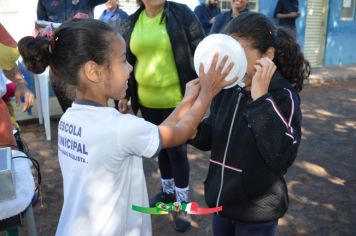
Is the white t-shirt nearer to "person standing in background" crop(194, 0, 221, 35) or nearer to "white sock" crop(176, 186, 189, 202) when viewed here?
"white sock" crop(176, 186, 189, 202)

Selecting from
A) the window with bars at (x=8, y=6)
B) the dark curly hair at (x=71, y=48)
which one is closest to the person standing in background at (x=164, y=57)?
the dark curly hair at (x=71, y=48)

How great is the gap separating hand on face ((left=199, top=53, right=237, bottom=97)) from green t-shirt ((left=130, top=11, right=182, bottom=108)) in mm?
1299

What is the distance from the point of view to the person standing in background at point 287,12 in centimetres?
827

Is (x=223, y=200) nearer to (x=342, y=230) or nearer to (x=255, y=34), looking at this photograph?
(x=255, y=34)

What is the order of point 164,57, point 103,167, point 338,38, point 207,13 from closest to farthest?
point 103,167, point 164,57, point 207,13, point 338,38

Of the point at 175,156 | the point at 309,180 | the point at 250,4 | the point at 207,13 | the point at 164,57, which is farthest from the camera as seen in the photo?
the point at 250,4

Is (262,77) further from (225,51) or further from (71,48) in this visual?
(71,48)

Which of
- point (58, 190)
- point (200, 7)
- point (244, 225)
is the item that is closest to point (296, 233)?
point (244, 225)

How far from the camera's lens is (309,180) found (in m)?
3.71

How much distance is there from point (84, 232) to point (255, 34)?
105 cm

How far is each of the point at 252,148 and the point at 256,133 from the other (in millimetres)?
201

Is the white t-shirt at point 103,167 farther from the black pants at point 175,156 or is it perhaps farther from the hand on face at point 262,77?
the black pants at point 175,156

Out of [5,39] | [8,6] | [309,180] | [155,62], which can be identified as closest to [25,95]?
[5,39]

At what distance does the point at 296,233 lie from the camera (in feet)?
9.29
